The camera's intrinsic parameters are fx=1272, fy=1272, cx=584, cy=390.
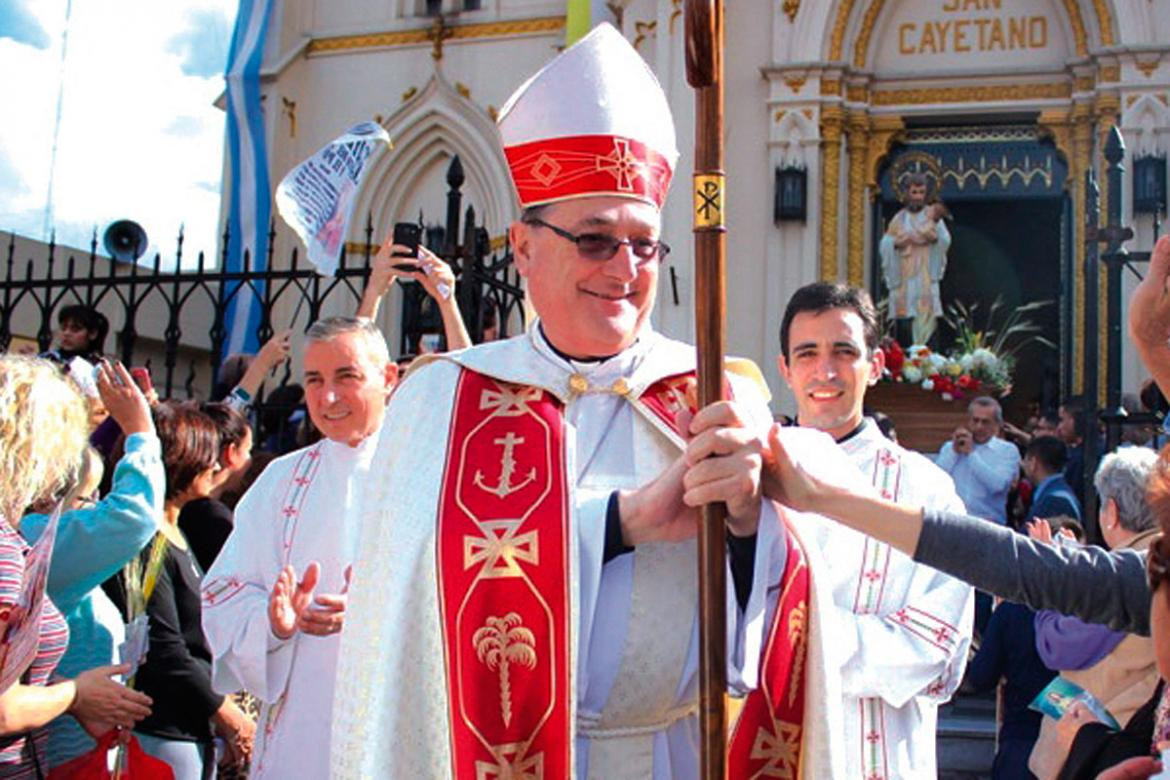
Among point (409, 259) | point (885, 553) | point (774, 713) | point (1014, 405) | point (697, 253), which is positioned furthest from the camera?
point (1014, 405)

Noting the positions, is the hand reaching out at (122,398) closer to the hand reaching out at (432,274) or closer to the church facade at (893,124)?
the hand reaching out at (432,274)

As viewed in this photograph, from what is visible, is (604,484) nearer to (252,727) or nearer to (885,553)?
(885,553)

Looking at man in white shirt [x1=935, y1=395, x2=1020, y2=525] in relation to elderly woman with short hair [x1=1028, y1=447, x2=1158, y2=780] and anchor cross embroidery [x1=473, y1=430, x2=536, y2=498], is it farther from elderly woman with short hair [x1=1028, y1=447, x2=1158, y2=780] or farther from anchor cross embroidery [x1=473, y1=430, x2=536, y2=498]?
anchor cross embroidery [x1=473, y1=430, x2=536, y2=498]

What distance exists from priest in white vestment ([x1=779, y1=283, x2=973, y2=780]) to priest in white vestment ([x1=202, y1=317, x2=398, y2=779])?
131 cm

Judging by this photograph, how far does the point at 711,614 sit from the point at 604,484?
1.82 feet

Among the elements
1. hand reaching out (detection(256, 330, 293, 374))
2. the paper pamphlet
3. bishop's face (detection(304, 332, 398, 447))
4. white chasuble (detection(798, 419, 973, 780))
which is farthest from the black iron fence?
white chasuble (detection(798, 419, 973, 780))

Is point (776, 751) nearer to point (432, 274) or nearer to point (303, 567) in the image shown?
point (303, 567)

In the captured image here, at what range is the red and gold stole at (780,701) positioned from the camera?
2.44 meters

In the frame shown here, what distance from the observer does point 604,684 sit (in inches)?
100

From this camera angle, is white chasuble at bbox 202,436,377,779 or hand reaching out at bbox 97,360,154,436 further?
hand reaching out at bbox 97,360,154,436

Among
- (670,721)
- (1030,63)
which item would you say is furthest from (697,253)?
(1030,63)

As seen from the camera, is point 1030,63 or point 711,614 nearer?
point 711,614

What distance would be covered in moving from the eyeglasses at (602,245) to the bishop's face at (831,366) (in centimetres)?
101

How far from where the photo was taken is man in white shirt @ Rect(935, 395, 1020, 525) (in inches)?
309
